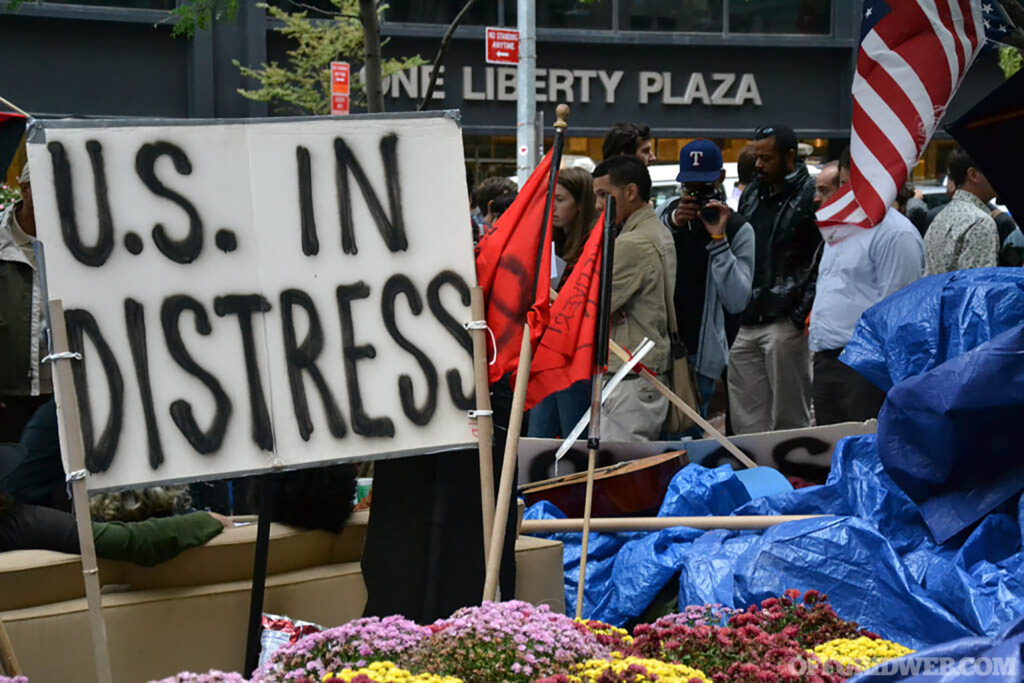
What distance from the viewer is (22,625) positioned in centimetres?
405

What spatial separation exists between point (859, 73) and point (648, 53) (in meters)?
20.0

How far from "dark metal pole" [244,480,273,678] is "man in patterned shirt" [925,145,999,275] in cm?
415

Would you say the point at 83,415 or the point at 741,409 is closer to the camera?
the point at 83,415

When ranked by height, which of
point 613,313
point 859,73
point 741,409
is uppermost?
point 859,73

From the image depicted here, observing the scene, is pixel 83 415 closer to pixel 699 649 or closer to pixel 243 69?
pixel 699 649

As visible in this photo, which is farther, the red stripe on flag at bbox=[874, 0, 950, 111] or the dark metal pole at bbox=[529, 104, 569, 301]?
the red stripe on flag at bbox=[874, 0, 950, 111]

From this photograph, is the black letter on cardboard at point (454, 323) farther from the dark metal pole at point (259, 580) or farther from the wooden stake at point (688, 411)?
the wooden stake at point (688, 411)

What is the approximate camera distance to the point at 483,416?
391cm

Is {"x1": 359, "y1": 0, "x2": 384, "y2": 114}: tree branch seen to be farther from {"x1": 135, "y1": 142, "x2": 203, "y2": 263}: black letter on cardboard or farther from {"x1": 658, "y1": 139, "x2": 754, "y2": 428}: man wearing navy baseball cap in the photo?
{"x1": 135, "y1": 142, "x2": 203, "y2": 263}: black letter on cardboard

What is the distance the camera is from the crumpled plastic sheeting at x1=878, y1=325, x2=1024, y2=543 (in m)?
4.58

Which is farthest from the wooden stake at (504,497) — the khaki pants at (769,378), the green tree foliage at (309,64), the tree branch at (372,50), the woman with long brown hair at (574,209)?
the green tree foliage at (309,64)

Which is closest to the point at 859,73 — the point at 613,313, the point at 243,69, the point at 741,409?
the point at 613,313

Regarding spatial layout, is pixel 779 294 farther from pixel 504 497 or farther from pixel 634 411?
pixel 504 497

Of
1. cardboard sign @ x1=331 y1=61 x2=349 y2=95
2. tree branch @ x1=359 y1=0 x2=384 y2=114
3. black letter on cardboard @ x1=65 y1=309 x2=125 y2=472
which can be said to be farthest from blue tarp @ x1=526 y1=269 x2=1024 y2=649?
cardboard sign @ x1=331 y1=61 x2=349 y2=95
